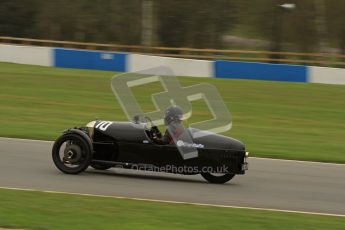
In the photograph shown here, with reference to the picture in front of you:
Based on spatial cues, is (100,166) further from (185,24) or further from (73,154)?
(185,24)

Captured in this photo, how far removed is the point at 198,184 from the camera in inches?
421

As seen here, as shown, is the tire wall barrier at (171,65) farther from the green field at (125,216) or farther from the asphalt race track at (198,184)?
the green field at (125,216)

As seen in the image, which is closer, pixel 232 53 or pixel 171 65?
pixel 171 65

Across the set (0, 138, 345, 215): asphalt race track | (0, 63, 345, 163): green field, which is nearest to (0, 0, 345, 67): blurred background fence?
(0, 63, 345, 163): green field

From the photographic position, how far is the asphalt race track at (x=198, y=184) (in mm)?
9523

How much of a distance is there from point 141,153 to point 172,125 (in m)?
0.62

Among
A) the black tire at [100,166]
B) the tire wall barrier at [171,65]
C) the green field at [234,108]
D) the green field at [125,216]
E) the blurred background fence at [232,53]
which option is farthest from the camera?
the blurred background fence at [232,53]

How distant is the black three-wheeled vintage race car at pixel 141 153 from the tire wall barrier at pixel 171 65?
57.2 feet

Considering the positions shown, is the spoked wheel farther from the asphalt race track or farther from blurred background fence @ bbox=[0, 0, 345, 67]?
blurred background fence @ bbox=[0, 0, 345, 67]

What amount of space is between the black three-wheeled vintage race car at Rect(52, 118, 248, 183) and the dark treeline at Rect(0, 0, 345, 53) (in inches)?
1254

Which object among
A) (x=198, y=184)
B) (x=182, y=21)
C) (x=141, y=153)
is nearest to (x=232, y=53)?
(x=182, y=21)

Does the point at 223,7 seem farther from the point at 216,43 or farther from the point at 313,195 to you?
the point at 313,195

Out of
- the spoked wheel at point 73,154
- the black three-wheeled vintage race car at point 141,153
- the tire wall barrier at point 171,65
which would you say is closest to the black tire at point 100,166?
the black three-wheeled vintage race car at point 141,153

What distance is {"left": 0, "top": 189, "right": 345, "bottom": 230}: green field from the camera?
7484 millimetres
